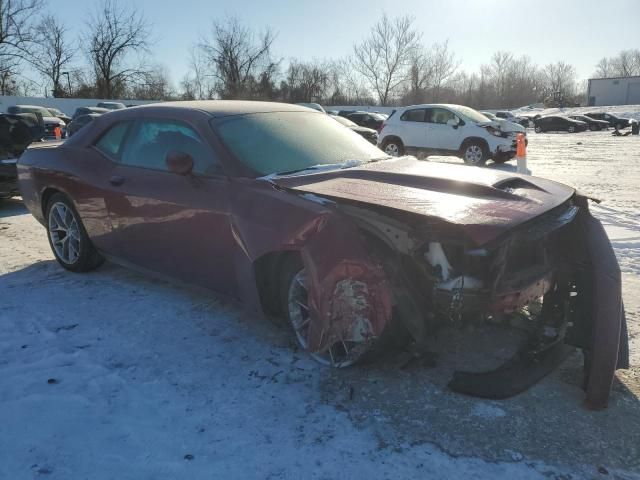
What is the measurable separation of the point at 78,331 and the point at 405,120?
12323mm

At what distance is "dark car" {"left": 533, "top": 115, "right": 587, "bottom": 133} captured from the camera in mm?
35562

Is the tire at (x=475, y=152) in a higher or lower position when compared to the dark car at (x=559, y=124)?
lower

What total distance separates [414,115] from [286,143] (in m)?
11.3

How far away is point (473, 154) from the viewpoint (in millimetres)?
13242

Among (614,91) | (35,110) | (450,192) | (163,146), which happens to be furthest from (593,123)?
(614,91)

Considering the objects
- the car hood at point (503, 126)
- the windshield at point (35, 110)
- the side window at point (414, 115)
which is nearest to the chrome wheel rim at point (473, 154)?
the car hood at point (503, 126)

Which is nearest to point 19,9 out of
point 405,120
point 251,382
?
point 405,120

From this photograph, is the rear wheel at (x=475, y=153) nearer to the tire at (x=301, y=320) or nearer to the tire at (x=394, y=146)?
the tire at (x=394, y=146)

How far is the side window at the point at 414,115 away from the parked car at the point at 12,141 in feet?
30.5

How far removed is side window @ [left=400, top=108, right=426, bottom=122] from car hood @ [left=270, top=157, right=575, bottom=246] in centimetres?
1095

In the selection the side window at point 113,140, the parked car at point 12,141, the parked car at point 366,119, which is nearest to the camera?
the side window at point 113,140

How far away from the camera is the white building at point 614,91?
2940 inches

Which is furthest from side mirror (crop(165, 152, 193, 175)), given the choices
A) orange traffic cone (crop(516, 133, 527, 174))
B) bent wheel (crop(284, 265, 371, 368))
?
orange traffic cone (crop(516, 133, 527, 174))

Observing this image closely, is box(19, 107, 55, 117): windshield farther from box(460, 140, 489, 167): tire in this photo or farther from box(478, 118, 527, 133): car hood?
box(478, 118, 527, 133): car hood
